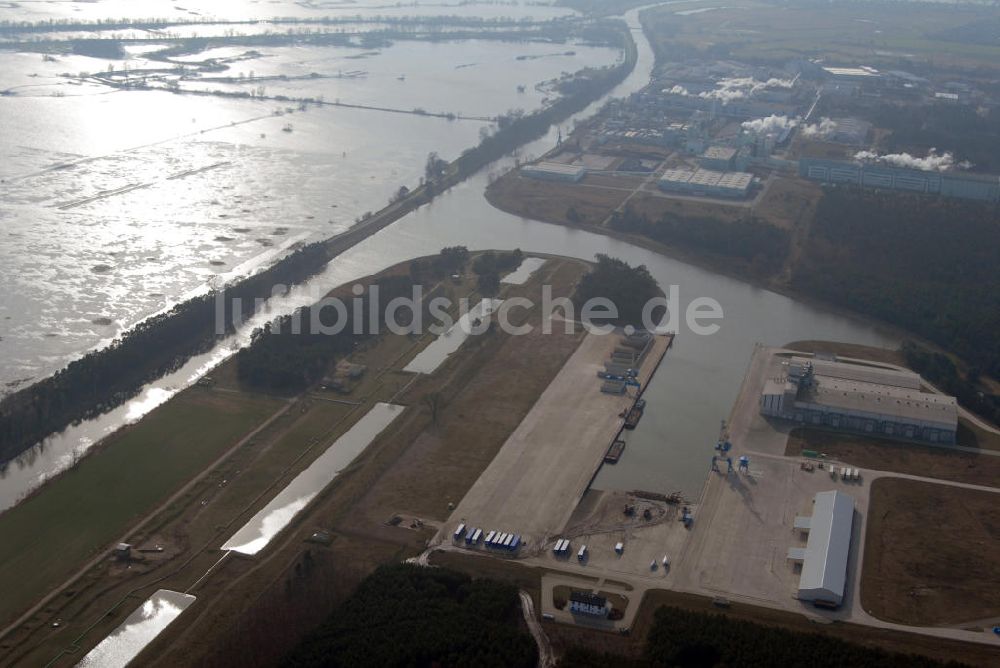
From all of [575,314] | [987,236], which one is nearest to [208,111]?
[575,314]

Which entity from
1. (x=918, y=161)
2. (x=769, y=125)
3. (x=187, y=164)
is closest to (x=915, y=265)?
(x=918, y=161)

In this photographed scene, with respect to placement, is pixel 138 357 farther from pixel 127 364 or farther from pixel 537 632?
pixel 537 632

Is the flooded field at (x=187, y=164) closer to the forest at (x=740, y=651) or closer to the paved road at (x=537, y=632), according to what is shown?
the paved road at (x=537, y=632)

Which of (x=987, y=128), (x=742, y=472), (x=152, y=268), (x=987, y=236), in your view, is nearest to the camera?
(x=742, y=472)

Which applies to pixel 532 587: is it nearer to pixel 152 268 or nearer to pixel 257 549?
pixel 257 549

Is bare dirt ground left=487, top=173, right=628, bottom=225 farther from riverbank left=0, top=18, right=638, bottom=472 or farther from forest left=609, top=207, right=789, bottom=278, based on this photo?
riverbank left=0, top=18, right=638, bottom=472

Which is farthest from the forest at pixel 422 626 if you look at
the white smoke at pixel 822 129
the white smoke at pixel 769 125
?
the white smoke at pixel 822 129

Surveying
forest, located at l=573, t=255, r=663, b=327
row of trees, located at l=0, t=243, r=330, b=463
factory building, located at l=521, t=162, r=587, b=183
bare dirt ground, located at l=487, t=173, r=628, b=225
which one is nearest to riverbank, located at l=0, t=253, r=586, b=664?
row of trees, located at l=0, t=243, r=330, b=463
